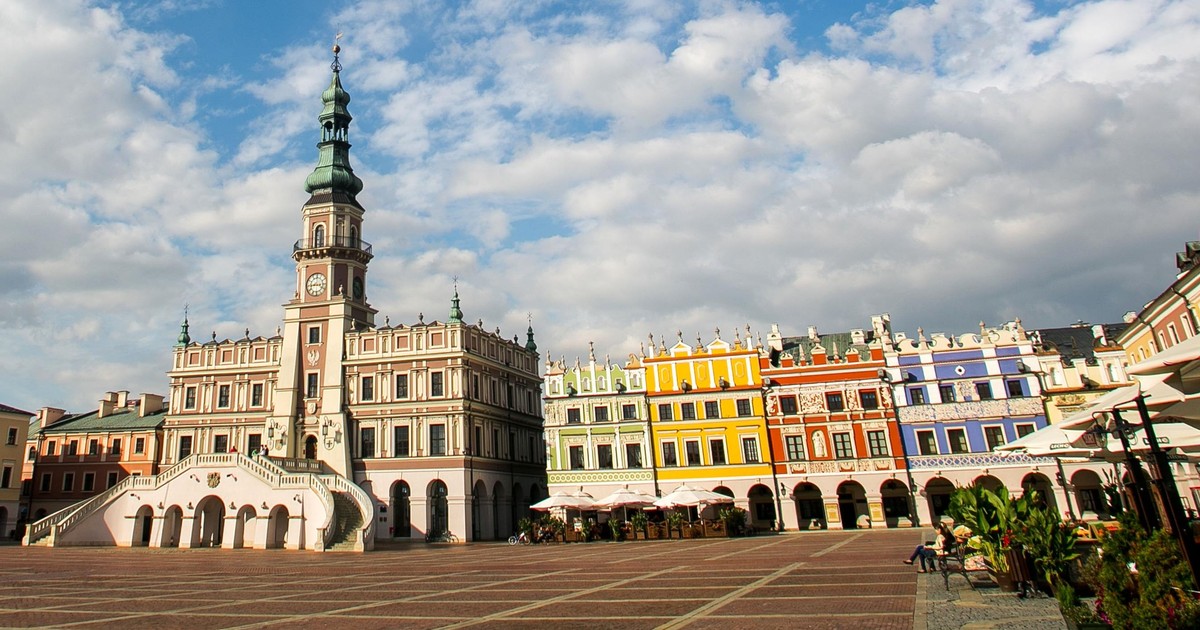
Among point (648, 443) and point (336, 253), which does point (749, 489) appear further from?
point (336, 253)

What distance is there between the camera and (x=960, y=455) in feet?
150

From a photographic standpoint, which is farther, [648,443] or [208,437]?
[208,437]

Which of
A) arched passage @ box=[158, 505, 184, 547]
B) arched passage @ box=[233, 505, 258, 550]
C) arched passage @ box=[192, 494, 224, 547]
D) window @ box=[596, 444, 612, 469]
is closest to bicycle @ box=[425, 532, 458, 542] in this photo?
arched passage @ box=[233, 505, 258, 550]

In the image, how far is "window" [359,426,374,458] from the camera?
50.3m

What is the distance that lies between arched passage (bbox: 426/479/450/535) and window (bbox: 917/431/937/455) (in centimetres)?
3012

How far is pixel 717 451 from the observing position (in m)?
48.7

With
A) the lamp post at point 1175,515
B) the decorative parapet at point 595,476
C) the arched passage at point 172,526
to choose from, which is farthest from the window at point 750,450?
the lamp post at point 1175,515

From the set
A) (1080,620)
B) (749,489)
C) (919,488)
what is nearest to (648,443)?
(749,489)

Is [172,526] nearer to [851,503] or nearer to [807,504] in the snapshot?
[807,504]

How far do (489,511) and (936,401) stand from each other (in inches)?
1185

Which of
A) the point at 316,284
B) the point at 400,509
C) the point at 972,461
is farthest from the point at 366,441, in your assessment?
the point at 972,461

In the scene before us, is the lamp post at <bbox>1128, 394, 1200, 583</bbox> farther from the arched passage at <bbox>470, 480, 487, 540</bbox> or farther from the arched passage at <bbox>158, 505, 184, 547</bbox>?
the arched passage at <bbox>158, 505, 184, 547</bbox>

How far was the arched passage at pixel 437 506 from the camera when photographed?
1898 inches

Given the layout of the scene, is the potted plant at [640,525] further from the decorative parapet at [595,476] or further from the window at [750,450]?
the window at [750,450]
